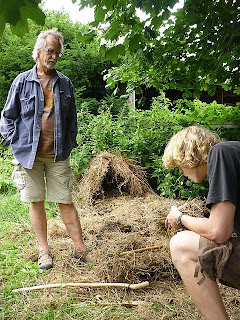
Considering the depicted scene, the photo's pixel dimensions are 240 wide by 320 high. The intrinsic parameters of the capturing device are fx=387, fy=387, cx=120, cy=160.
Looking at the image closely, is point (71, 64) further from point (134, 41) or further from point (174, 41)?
point (134, 41)

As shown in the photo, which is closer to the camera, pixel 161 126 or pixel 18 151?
pixel 18 151

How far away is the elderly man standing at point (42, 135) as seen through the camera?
331cm

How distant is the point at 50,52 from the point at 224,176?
206 cm

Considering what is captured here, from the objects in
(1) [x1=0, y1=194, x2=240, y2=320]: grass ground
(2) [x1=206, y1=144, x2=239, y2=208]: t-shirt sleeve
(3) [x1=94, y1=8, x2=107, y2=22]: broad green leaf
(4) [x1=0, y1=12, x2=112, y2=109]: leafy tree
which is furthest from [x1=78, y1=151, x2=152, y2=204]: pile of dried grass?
(4) [x1=0, y1=12, x2=112, y2=109]: leafy tree

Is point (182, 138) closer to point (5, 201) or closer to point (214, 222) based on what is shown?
point (214, 222)

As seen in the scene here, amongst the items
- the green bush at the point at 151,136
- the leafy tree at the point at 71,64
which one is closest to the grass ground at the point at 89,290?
the green bush at the point at 151,136

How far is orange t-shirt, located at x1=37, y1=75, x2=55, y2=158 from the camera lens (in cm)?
334

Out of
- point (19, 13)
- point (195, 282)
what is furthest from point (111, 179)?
point (19, 13)

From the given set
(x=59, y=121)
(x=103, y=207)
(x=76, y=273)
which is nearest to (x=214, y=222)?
(x=76, y=273)

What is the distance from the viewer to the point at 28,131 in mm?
3350

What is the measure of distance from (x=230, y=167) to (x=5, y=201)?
4.19m

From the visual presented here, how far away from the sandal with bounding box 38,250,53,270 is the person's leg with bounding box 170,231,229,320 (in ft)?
4.79

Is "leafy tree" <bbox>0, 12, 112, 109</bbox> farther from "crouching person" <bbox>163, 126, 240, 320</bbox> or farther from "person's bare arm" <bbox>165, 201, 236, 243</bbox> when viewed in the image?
"person's bare arm" <bbox>165, 201, 236, 243</bbox>

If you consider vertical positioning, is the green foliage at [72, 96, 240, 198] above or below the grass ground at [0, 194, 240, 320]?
above
